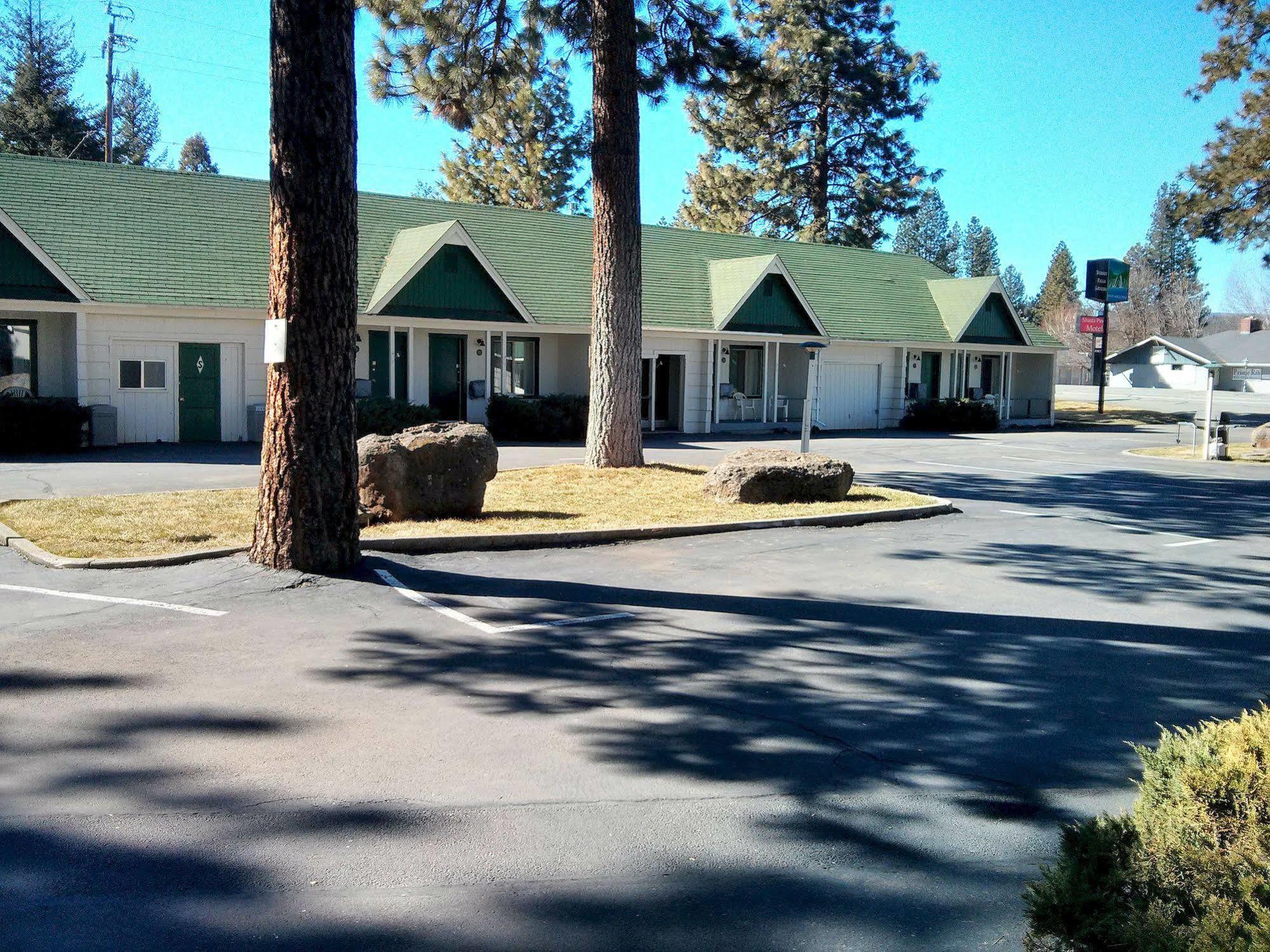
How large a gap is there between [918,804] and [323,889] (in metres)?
2.61

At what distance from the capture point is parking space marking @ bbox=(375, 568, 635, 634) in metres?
8.13

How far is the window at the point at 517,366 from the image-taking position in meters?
29.1

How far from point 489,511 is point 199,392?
13.4 meters

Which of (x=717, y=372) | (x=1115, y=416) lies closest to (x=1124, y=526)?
(x=717, y=372)

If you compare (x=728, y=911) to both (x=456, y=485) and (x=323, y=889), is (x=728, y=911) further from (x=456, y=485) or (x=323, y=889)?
(x=456, y=485)

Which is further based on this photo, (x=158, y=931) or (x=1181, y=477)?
(x=1181, y=477)

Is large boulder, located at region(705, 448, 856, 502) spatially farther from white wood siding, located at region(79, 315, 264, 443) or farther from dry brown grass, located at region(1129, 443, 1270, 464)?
dry brown grass, located at region(1129, 443, 1270, 464)

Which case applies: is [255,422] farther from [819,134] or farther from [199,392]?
[819,134]

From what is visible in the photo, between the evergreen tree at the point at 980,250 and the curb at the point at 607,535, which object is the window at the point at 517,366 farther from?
the evergreen tree at the point at 980,250

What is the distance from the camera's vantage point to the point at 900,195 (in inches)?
2005

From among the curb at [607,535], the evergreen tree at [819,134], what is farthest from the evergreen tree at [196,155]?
the curb at [607,535]

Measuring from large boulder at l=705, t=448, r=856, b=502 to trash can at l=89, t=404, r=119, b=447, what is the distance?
43.6ft

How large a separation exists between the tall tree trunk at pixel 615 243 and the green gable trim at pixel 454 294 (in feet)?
31.6

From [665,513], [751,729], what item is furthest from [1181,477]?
[751,729]
